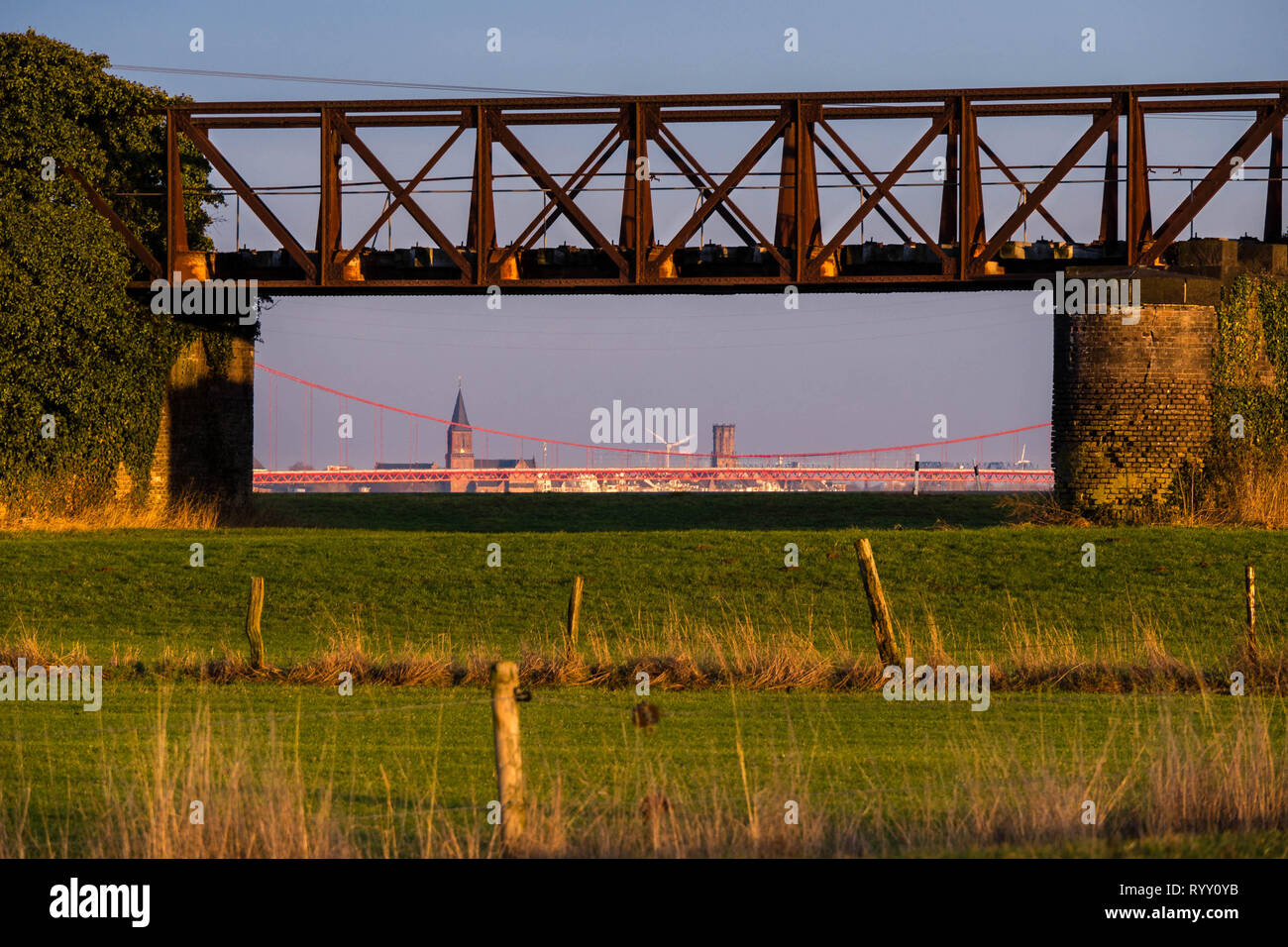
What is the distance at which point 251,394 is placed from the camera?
39.6 metres

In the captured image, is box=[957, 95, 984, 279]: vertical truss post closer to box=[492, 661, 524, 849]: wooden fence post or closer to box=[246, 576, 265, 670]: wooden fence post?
box=[246, 576, 265, 670]: wooden fence post

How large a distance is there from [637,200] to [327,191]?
23.1 feet

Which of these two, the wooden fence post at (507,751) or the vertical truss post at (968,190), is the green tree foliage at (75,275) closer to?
the vertical truss post at (968,190)

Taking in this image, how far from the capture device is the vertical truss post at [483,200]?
35125mm

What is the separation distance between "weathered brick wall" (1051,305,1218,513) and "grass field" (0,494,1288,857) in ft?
6.41

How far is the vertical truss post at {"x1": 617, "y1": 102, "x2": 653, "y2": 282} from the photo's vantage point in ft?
113

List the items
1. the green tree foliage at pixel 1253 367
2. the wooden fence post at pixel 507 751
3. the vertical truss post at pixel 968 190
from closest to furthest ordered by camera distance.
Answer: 1. the wooden fence post at pixel 507 751
2. the green tree foliage at pixel 1253 367
3. the vertical truss post at pixel 968 190

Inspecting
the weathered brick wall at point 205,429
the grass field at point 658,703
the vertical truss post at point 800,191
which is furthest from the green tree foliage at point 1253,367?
the weathered brick wall at point 205,429

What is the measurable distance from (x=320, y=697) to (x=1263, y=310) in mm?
24462

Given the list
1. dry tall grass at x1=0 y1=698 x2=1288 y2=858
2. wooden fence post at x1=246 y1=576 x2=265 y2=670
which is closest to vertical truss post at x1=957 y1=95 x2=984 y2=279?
wooden fence post at x1=246 y1=576 x2=265 y2=670

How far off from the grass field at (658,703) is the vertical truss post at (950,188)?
23.1ft

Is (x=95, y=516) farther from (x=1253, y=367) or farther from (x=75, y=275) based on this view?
(x=1253, y=367)

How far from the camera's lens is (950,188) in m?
36.4
